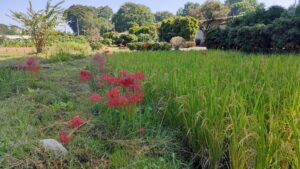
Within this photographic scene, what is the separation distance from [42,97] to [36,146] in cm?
151

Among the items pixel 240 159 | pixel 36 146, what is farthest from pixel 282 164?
pixel 36 146

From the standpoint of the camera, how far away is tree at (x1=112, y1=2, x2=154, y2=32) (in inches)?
2218

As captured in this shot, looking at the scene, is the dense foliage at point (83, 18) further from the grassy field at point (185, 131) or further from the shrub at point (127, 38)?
the grassy field at point (185, 131)

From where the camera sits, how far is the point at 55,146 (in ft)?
6.37

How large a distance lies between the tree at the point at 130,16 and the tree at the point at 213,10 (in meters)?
21.2

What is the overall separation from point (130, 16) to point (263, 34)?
5161 cm

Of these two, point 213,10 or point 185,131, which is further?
point 213,10

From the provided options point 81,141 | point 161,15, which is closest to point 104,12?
point 161,15

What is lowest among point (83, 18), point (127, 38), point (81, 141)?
point (81, 141)

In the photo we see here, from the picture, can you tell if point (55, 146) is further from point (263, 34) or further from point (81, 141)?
point (263, 34)

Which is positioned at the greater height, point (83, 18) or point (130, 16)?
point (130, 16)

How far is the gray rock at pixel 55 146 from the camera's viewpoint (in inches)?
75.5

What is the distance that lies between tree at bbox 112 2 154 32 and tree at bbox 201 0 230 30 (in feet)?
69.6

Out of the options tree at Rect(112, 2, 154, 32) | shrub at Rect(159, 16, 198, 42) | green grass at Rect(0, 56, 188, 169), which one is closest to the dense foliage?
tree at Rect(112, 2, 154, 32)
